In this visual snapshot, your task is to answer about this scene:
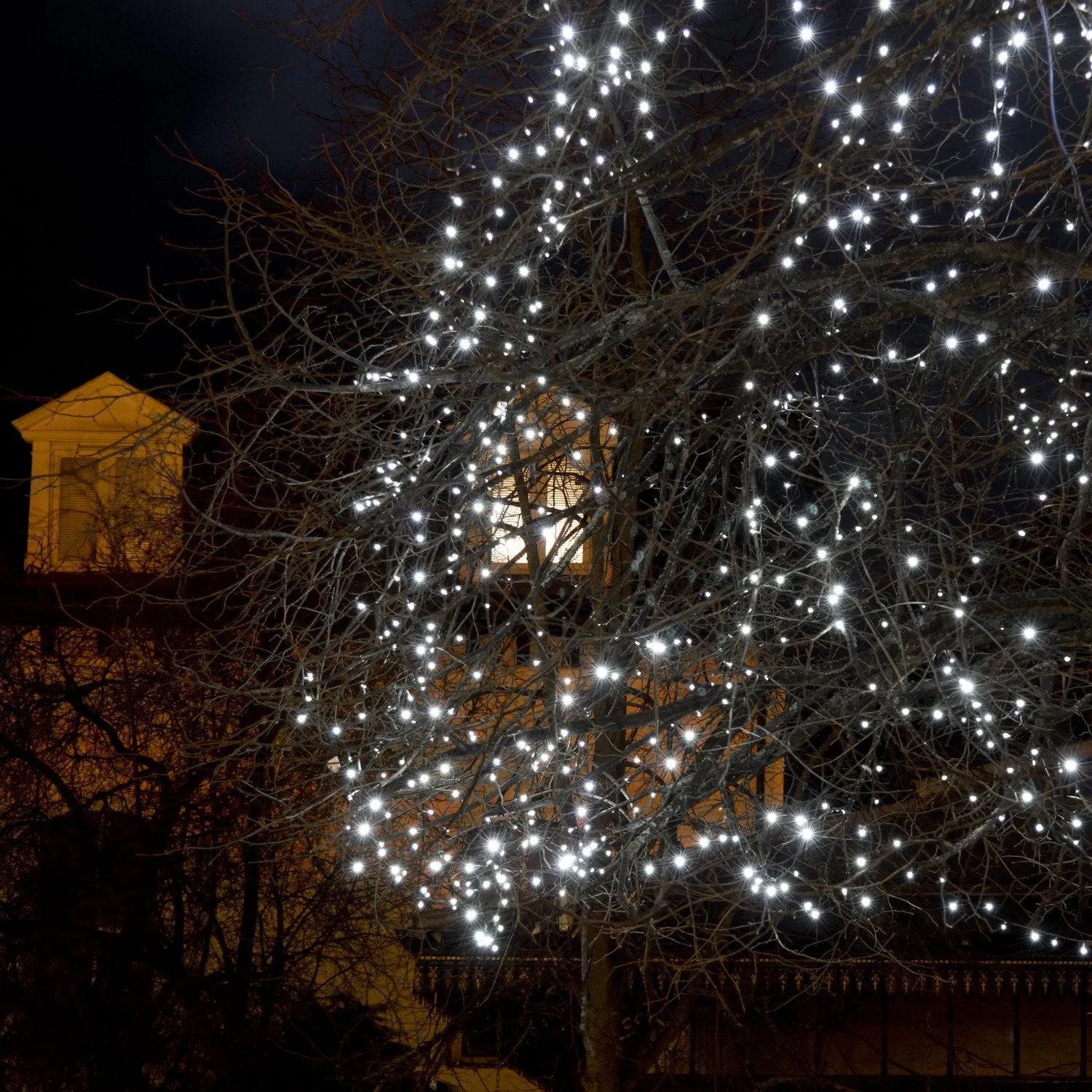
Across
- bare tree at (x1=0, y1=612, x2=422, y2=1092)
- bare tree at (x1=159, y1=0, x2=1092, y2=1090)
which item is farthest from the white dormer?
bare tree at (x1=159, y1=0, x2=1092, y2=1090)

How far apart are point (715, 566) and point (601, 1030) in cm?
378

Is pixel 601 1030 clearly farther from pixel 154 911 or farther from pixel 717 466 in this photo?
pixel 717 466

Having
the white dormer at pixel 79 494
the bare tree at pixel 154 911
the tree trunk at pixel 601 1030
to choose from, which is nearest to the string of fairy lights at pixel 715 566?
the tree trunk at pixel 601 1030

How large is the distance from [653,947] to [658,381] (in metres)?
4.89

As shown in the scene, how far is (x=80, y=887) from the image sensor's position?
8.14 metres

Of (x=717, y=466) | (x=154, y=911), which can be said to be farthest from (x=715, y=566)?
(x=154, y=911)

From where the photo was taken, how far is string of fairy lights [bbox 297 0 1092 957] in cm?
411

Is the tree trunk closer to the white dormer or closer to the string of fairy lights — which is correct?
the string of fairy lights

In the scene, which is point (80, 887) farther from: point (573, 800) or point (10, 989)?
point (573, 800)

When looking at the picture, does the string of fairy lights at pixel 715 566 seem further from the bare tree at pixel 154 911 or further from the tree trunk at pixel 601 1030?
the bare tree at pixel 154 911

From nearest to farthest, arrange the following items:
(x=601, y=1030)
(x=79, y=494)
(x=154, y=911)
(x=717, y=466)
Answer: (x=717, y=466)
(x=601, y=1030)
(x=154, y=911)
(x=79, y=494)

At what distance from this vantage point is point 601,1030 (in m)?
7.35

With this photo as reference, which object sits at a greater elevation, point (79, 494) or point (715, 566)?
point (79, 494)

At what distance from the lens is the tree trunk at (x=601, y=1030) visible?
727cm
